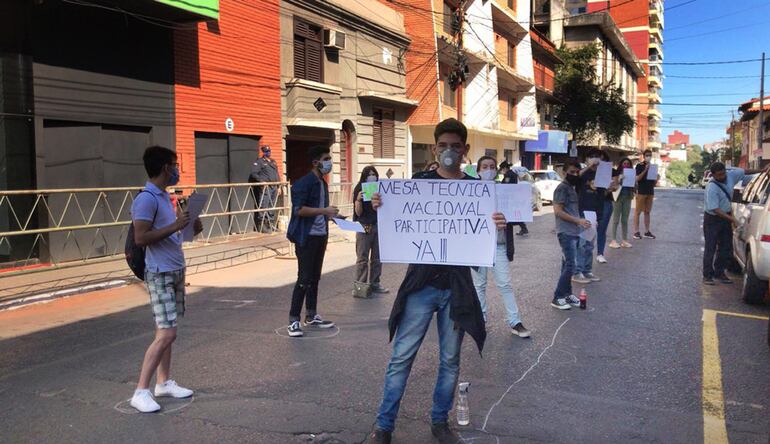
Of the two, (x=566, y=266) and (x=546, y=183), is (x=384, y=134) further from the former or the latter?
(x=566, y=266)

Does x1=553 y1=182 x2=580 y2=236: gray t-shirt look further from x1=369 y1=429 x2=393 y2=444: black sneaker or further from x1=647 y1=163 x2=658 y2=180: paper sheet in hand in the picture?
x1=647 y1=163 x2=658 y2=180: paper sheet in hand

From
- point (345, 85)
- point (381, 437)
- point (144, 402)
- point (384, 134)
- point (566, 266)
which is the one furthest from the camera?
point (384, 134)

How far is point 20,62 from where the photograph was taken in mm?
10727

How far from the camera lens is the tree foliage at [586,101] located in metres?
43.9

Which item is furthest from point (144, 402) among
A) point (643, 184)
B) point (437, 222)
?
point (643, 184)

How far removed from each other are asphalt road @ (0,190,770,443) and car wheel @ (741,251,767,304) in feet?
0.45

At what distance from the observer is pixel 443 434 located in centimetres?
383

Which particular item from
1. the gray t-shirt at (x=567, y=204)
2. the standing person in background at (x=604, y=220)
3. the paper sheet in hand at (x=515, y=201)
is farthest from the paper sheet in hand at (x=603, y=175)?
the paper sheet in hand at (x=515, y=201)

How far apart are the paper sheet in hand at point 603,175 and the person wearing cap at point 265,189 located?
755 cm

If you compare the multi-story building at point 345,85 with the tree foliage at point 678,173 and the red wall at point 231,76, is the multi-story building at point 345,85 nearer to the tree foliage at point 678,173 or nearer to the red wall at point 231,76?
the red wall at point 231,76

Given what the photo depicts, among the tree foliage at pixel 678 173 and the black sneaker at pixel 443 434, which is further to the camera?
the tree foliage at pixel 678 173

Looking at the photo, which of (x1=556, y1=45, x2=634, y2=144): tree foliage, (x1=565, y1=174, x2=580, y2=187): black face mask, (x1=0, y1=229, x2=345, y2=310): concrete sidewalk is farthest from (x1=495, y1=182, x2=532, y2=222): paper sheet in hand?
(x1=556, y1=45, x2=634, y2=144): tree foliage

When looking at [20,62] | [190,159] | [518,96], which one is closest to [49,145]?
[20,62]

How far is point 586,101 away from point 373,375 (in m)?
43.1
